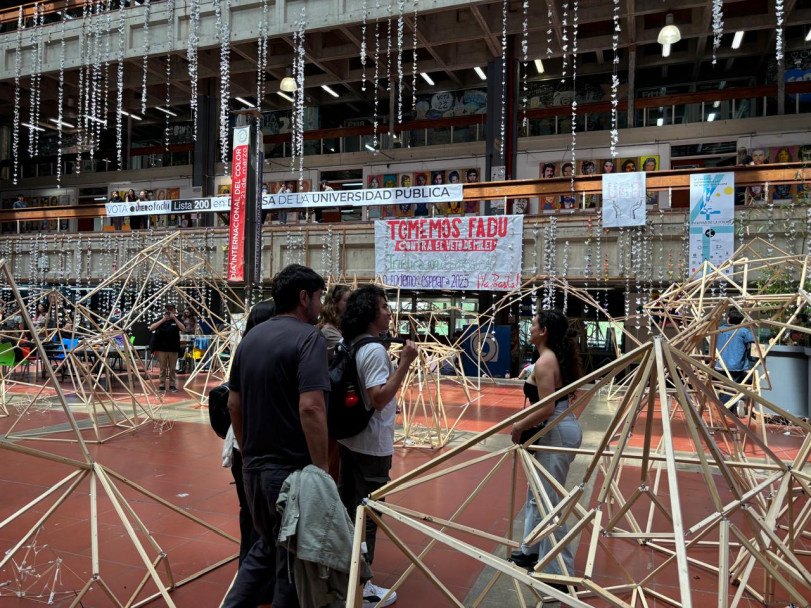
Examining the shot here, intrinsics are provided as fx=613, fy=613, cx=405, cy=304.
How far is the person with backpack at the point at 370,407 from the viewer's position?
107 inches

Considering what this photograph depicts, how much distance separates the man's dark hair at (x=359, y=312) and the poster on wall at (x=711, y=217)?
8.51 meters

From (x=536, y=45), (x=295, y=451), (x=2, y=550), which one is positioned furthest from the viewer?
(x=536, y=45)

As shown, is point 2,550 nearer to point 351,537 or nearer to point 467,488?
point 351,537

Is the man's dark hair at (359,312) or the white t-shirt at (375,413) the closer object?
the white t-shirt at (375,413)

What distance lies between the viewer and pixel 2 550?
3439 millimetres

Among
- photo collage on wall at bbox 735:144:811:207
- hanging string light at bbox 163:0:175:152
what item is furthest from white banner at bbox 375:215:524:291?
hanging string light at bbox 163:0:175:152

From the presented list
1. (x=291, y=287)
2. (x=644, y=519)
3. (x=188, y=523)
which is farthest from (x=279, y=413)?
(x=644, y=519)

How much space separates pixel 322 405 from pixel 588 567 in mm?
1127

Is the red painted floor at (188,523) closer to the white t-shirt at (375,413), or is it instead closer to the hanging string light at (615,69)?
the white t-shirt at (375,413)

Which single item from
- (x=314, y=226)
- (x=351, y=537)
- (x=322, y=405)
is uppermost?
(x=314, y=226)

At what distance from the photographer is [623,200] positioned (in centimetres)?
1066

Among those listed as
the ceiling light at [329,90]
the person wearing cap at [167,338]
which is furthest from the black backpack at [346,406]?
the ceiling light at [329,90]

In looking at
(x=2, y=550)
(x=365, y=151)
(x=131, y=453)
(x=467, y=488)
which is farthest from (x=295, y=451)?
(x=365, y=151)

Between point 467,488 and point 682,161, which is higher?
point 682,161
